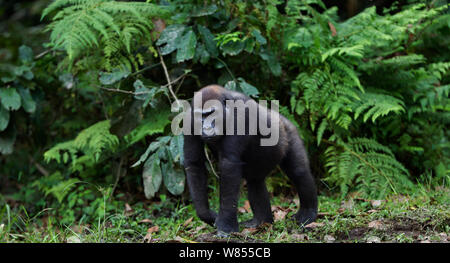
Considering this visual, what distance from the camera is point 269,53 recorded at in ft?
19.1

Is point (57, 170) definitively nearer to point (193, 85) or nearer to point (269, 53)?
point (193, 85)

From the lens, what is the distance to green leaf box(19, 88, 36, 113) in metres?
6.65

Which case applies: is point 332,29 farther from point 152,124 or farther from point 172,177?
point 172,177

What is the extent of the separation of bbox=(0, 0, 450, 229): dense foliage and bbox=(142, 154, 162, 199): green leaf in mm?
61

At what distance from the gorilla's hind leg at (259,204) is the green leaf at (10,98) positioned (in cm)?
379

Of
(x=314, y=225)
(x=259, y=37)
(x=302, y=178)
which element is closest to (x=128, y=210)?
(x=302, y=178)

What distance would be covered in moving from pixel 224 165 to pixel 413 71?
148 inches

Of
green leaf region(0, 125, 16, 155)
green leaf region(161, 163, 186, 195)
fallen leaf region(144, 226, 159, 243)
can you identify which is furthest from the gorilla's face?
green leaf region(0, 125, 16, 155)

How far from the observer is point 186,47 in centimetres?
539

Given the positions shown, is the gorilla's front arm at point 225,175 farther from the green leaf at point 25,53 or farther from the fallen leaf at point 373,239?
the green leaf at point 25,53

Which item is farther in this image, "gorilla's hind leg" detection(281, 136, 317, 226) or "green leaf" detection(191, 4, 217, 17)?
"green leaf" detection(191, 4, 217, 17)

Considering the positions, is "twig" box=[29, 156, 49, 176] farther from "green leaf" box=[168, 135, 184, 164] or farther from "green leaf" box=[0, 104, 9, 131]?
"green leaf" box=[168, 135, 184, 164]

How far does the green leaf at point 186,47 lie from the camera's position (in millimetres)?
5332

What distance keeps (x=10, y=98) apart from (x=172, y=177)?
3038mm
